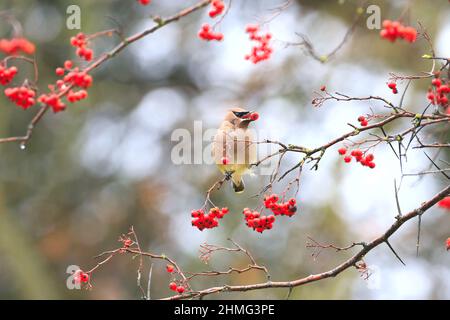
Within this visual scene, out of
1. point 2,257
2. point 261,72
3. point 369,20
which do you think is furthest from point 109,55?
point 2,257

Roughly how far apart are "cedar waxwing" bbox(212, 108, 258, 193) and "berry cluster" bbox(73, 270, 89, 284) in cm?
184

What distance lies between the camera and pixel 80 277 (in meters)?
3.61

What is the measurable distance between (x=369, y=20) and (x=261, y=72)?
22.3 ft

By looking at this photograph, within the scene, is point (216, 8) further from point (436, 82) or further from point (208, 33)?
point (436, 82)

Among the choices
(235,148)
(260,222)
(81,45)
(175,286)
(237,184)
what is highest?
(235,148)

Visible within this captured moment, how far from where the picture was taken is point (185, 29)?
37.0 feet

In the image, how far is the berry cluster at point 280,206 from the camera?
3492 mm

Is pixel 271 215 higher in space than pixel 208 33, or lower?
lower

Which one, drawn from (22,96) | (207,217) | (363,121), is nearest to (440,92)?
(363,121)

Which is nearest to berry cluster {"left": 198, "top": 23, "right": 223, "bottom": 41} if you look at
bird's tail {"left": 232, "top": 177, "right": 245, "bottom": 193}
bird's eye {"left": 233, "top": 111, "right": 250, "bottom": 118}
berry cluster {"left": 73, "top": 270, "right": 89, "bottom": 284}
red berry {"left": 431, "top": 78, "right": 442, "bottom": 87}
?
red berry {"left": 431, "top": 78, "right": 442, "bottom": 87}

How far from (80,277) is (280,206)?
1.00 meters

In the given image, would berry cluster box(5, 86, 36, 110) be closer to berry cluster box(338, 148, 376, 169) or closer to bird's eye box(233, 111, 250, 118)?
berry cluster box(338, 148, 376, 169)

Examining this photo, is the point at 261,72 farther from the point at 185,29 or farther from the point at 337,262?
the point at 337,262

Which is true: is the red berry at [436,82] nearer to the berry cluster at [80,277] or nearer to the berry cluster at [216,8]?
the berry cluster at [216,8]
